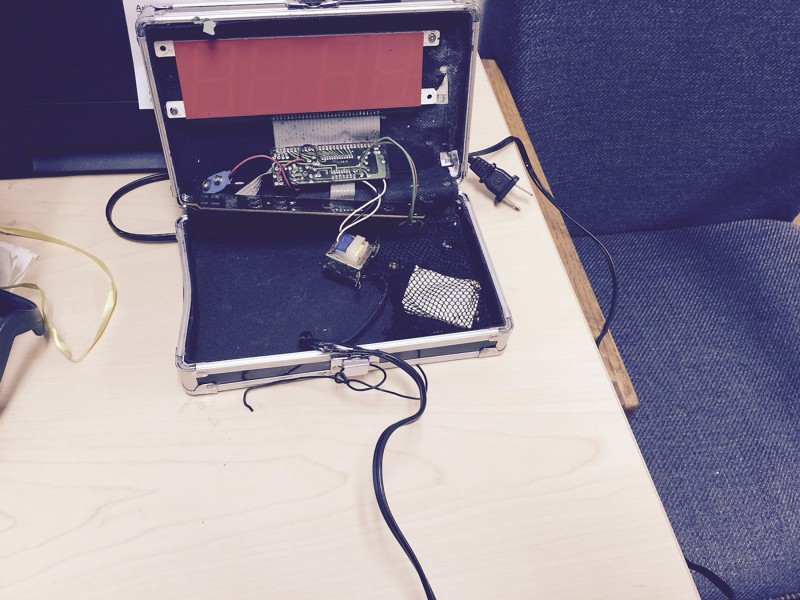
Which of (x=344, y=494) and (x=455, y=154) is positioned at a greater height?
(x=455, y=154)

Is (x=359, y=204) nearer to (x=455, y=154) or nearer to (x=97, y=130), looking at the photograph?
(x=455, y=154)

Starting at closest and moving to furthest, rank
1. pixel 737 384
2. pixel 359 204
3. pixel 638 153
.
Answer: pixel 359 204, pixel 737 384, pixel 638 153

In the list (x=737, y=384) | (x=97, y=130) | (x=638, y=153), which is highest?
(x=97, y=130)

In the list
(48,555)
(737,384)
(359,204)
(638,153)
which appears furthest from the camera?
(638,153)

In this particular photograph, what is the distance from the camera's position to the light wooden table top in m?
0.56

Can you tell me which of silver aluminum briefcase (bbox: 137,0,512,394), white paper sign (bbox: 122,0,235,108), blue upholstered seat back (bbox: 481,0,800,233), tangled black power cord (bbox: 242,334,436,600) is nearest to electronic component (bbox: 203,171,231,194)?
silver aluminum briefcase (bbox: 137,0,512,394)

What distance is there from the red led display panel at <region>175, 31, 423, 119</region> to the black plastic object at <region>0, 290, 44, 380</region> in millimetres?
275

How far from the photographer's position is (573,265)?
0.81m

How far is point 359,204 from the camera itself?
0.71 meters

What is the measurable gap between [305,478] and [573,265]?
45 centimetres

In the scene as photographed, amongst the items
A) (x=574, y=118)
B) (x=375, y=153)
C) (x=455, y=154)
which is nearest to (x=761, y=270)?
(x=574, y=118)

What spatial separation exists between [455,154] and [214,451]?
0.46 meters

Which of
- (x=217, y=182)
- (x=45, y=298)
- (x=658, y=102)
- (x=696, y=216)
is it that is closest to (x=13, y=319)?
(x=45, y=298)

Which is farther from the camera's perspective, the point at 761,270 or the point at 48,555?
the point at 761,270
